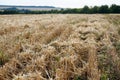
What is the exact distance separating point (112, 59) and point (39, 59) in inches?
59.5

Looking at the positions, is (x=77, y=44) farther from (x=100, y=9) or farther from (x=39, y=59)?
(x=100, y=9)

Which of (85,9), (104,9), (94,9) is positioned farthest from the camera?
(85,9)

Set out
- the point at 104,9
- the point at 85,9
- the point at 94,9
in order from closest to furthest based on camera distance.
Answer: the point at 104,9 → the point at 94,9 → the point at 85,9

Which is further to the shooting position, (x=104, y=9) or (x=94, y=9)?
(x=94, y=9)

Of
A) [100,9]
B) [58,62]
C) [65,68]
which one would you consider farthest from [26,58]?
[100,9]

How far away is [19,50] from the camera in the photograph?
5590 mm

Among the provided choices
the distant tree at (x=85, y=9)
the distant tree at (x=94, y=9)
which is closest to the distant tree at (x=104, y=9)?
the distant tree at (x=94, y=9)

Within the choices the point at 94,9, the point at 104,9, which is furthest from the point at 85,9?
the point at 104,9

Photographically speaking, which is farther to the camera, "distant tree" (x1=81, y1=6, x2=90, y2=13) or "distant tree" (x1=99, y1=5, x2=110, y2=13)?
"distant tree" (x1=81, y1=6, x2=90, y2=13)

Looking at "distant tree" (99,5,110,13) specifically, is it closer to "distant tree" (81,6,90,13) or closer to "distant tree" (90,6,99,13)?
"distant tree" (90,6,99,13)

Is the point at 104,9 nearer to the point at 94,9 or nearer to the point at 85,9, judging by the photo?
the point at 94,9

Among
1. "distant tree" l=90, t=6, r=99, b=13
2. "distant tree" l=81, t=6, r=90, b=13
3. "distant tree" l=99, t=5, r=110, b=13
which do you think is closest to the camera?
"distant tree" l=99, t=5, r=110, b=13

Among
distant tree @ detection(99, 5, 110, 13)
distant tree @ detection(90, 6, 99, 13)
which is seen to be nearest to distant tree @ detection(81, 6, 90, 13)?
distant tree @ detection(90, 6, 99, 13)

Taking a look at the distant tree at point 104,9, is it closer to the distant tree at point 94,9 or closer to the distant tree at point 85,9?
the distant tree at point 94,9
